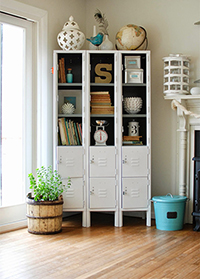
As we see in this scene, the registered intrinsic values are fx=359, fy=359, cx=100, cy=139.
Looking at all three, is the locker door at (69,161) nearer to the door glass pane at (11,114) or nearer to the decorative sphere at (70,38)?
the door glass pane at (11,114)

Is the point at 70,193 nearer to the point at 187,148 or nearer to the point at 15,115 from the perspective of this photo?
Answer: the point at 15,115

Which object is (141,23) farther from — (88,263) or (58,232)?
(88,263)

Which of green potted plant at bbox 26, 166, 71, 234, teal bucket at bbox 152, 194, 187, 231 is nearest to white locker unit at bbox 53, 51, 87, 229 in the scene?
green potted plant at bbox 26, 166, 71, 234

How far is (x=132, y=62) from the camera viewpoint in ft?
12.4

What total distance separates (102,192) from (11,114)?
122 cm

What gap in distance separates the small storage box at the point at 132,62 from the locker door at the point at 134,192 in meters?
1.18

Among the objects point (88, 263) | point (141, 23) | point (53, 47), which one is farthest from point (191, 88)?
point (88, 263)

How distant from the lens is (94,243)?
309 centimetres

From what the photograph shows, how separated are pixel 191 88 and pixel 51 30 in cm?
163

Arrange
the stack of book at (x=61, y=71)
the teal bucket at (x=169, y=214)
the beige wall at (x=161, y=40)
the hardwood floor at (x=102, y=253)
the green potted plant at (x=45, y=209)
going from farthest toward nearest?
the beige wall at (x=161, y=40) → the stack of book at (x=61, y=71) → the teal bucket at (x=169, y=214) → the green potted plant at (x=45, y=209) → the hardwood floor at (x=102, y=253)

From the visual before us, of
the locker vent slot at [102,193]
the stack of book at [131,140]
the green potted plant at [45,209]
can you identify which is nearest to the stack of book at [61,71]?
the stack of book at [131,140]

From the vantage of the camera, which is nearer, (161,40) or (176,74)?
(176,74)

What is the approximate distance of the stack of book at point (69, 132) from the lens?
12.2 ft

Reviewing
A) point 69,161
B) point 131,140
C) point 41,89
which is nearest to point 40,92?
point 41,89
